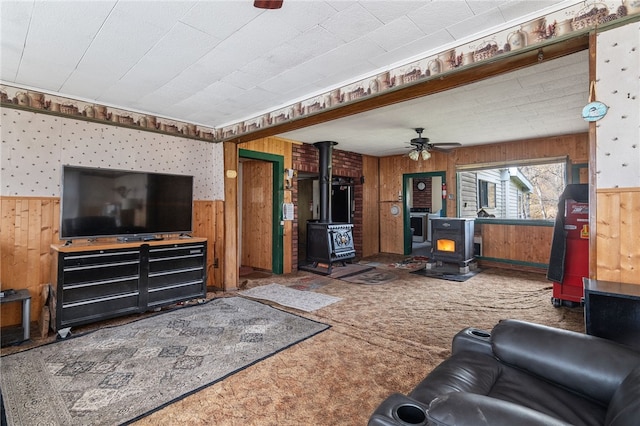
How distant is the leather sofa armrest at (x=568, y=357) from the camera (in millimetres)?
1271

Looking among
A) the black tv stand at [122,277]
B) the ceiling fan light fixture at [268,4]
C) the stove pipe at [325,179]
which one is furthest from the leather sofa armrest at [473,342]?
the stove pipe at [325,179]

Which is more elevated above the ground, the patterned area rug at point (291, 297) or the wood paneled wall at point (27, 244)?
the wood paneled wall at point (27, 244)

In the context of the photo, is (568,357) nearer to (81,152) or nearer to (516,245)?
(81,152)

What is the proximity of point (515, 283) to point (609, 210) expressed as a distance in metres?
3.81

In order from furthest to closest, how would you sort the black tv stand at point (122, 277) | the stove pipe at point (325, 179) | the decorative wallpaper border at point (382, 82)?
the stove pipe at point (325, 179) → the black tv stand at point (122, 277) → the decorative wallpaper border at point (382, 82)

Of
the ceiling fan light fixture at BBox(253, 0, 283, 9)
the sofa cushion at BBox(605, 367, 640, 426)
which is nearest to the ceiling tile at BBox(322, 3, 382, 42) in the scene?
the ceiling fan light fixture at BBox(253, 0, 283, 9)

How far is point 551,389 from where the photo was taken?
54.1 inches

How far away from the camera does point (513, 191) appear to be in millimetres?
8078

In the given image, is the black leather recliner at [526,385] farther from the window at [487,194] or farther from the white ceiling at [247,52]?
the window at [487,194]

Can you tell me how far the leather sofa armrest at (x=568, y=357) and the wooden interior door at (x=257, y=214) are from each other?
477cm

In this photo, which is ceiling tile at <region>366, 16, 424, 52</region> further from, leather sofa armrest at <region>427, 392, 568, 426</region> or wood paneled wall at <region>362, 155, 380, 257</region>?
wood paneled wall at <region>362, 155, 380, 257</region>

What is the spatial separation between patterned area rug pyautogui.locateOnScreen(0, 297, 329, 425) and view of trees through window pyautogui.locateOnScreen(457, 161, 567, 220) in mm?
5308

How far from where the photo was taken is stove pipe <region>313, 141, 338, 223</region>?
20.1 feet

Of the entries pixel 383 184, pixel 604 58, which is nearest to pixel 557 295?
pixel 604 58
